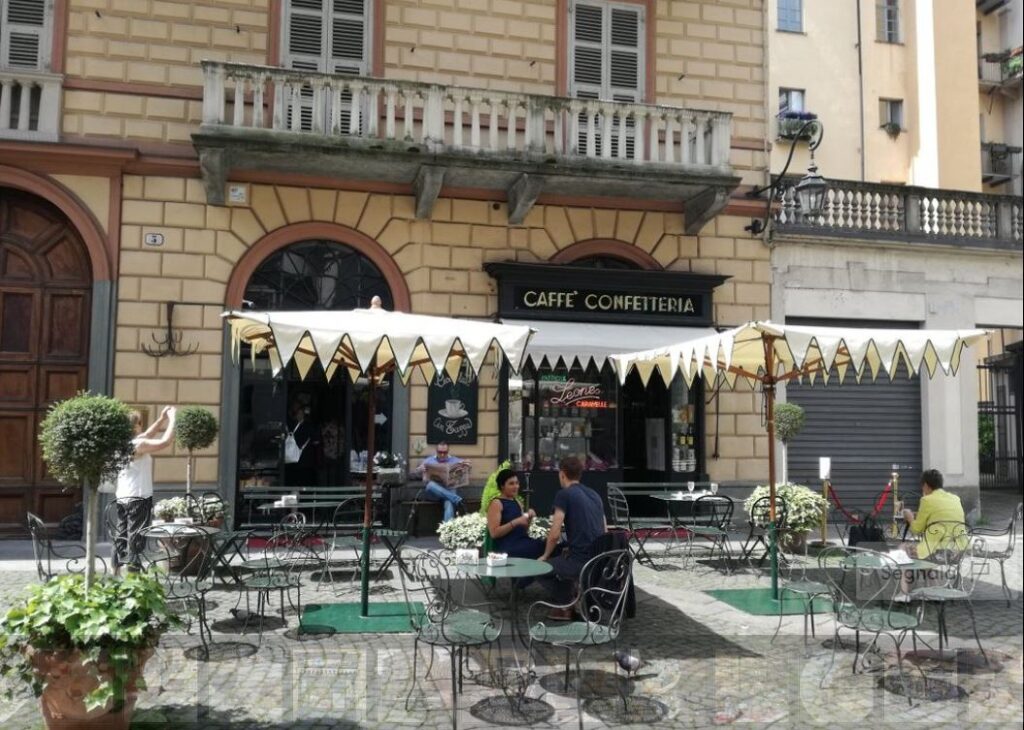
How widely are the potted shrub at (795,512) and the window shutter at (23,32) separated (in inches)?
450

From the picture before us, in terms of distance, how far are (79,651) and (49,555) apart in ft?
10.7

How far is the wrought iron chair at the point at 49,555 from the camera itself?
286 inches

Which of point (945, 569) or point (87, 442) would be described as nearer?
point (87, 442)

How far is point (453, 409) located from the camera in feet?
41.4

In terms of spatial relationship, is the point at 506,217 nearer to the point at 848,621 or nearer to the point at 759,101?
the point at 759,101

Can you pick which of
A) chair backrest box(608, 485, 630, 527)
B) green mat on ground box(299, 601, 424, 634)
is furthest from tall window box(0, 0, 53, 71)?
chair backrest box(608, 485, 630, 527)

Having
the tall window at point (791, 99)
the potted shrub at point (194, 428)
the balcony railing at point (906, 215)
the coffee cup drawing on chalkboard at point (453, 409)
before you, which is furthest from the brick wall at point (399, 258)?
the tall window at point (791, 99)

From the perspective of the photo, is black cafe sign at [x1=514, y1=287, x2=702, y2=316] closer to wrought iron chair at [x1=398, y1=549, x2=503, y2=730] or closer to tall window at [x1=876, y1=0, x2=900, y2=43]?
wrought iron chair at [x1=398, y1=549, x2=503, y2=730]

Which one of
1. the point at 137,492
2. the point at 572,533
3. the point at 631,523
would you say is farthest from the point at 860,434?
the point at 137,492

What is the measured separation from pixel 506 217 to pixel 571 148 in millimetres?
1436

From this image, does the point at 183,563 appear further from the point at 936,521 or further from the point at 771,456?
the point at 936,521

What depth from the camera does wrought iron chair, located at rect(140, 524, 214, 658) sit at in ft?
21.2

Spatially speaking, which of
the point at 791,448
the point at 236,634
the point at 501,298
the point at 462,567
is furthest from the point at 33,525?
the point at 791,448

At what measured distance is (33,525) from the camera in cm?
745
